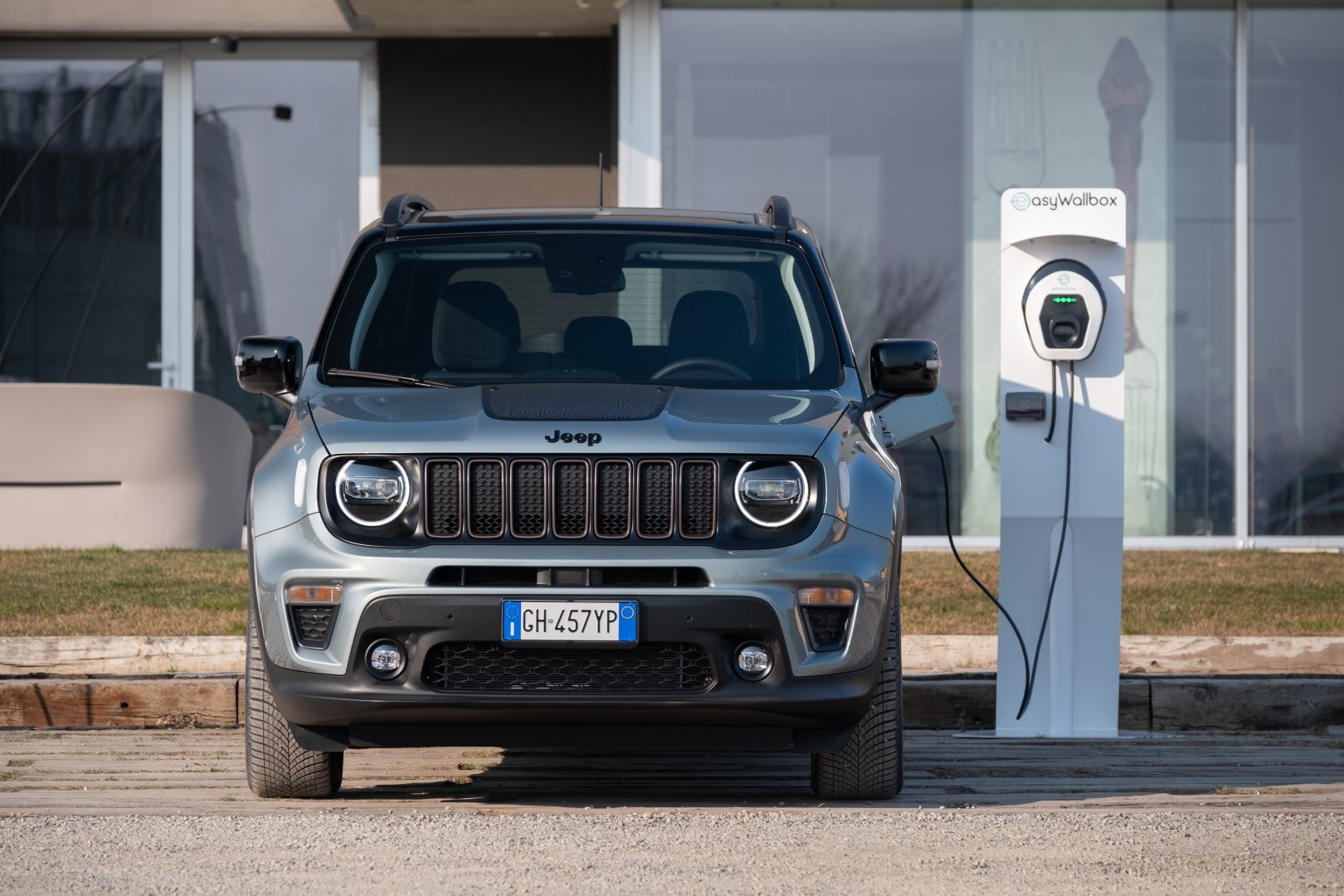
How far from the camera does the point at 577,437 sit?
520cm

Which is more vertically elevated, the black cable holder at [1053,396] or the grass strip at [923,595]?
the black cable holder at [1053,396]

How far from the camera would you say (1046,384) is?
7.17 metres

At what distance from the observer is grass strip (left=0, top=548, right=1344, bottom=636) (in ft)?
29.2

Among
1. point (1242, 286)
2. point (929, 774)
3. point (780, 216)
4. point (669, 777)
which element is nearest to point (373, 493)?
point (669, 777)

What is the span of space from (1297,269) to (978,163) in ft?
8.59

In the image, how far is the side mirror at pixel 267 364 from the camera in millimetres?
5949

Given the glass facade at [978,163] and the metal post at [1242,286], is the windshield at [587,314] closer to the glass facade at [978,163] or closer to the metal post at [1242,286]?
the glass facade at [978,163]

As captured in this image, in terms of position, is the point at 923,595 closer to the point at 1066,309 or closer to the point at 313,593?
the point at 1066,309

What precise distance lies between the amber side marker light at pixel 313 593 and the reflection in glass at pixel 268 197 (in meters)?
10.8

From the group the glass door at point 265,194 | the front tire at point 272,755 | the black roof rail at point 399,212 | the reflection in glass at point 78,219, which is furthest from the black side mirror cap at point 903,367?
the reflection in glass at point 78,219

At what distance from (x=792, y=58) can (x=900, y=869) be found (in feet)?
35.4

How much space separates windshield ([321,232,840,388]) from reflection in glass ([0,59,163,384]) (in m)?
10.1

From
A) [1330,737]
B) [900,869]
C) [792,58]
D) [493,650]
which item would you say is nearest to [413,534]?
[493,650]

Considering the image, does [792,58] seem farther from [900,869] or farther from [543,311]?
[900,869]
